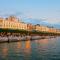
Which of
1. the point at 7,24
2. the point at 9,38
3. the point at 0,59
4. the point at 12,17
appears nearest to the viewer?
the point at 0,59

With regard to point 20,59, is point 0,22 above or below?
above

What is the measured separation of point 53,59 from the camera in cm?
3369

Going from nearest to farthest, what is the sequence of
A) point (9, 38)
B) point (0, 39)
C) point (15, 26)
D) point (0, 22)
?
point (0, 39)
point (9, 38)
point (0, 22)
point (15, 26)

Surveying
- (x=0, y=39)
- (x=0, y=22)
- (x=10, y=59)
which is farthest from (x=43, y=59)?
(x=0, y=22)

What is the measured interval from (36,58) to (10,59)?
3494mm

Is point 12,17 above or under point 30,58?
above

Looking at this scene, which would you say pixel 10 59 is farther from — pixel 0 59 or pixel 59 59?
pixel 59 59

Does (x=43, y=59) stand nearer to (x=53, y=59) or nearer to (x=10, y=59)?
(x=53, y=59)

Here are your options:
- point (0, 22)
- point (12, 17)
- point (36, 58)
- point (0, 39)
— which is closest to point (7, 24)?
point (0, 22)

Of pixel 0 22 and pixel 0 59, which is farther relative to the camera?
pixel 0 22

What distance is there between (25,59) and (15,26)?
127718 millimetres

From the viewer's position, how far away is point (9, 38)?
293 ft

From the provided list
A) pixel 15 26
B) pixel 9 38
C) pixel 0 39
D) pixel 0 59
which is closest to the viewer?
pixel 0 59

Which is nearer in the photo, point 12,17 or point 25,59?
point 25,59
